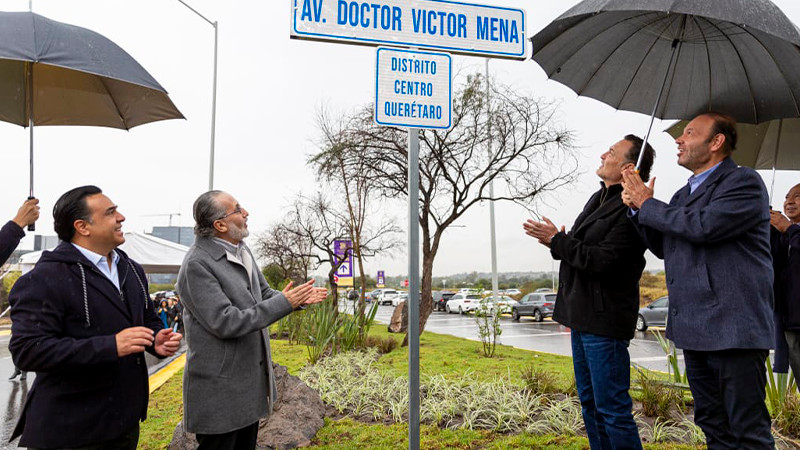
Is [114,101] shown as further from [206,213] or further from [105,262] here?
[105,262]

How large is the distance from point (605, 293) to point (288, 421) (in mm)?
2783

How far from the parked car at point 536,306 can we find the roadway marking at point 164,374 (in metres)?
19.2

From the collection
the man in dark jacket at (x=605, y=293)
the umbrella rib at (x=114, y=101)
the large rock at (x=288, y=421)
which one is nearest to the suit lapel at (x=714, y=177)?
the man in dark jacket at (x=605, y=293)

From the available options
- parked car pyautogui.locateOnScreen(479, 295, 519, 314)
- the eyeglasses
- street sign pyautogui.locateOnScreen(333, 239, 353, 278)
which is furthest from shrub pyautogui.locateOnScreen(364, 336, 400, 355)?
the eyeglasses

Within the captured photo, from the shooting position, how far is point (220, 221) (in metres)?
2.86

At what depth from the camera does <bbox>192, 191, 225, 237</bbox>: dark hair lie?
9.33ft

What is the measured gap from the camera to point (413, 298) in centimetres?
253

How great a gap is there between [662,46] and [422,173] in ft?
27.0

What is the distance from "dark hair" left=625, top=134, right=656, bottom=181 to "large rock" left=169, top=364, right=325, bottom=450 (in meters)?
3.12

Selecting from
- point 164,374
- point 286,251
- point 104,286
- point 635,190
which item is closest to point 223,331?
point 104,286

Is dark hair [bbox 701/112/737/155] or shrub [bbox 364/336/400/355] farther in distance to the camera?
shrub [bbox 364/336/400/355]

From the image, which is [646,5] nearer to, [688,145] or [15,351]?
[688,145]

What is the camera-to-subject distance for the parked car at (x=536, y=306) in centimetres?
2664

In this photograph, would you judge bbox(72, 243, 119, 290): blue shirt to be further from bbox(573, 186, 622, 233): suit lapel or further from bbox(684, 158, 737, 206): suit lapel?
bbox(684, 158, 737, 206): suit lapel
